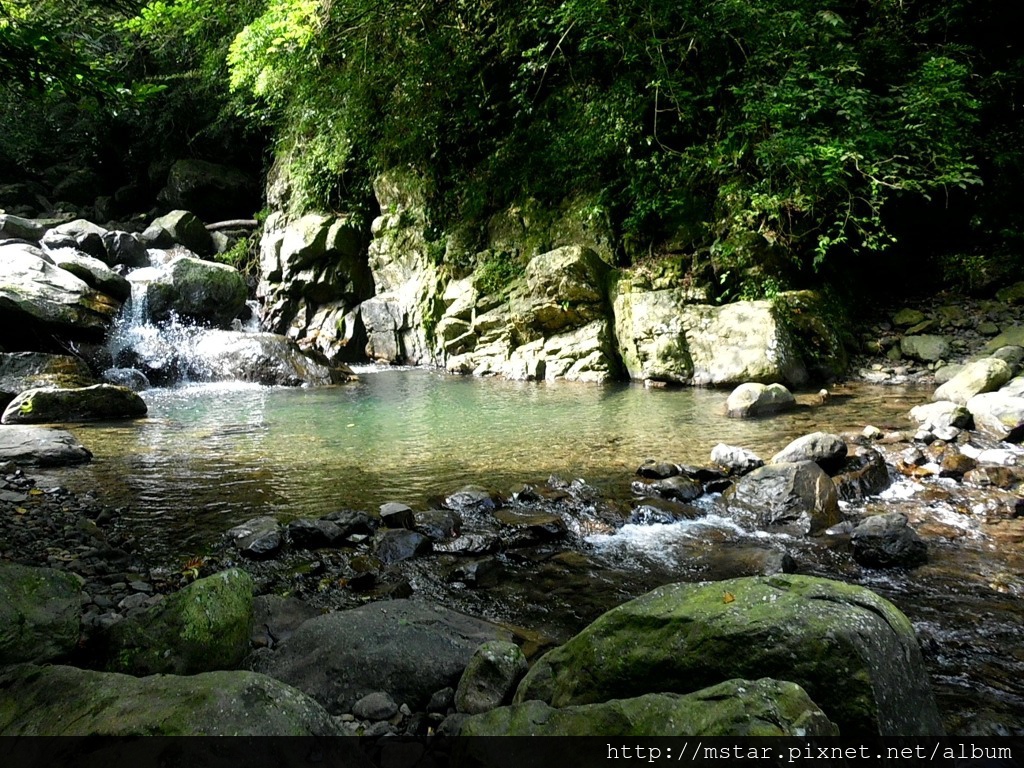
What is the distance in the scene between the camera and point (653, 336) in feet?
34.3

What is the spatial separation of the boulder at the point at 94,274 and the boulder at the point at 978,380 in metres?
14.7

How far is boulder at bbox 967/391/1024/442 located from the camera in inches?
223

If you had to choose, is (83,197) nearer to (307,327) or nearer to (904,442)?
(307,327)

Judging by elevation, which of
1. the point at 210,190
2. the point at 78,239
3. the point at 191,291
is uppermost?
the point at 210,190

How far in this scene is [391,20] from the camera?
13.1m

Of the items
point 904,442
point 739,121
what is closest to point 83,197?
point 739,121

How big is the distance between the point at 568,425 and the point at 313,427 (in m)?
3.27

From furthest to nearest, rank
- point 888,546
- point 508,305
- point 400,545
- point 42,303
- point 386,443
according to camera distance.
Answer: point 508,305
point 42,303
point 386,443
point 400,545
point 888,546

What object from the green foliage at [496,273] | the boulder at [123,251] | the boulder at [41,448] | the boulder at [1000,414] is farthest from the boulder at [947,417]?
the boulder at [123,251]

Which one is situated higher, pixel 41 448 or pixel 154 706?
pixel 41 448

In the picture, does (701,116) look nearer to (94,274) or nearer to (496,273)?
(496,273)

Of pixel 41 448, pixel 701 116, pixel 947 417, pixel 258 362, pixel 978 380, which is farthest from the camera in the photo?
pixel 258 362

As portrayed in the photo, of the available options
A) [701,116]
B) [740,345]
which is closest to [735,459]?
[740,345]

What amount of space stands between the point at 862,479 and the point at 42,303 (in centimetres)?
1245
